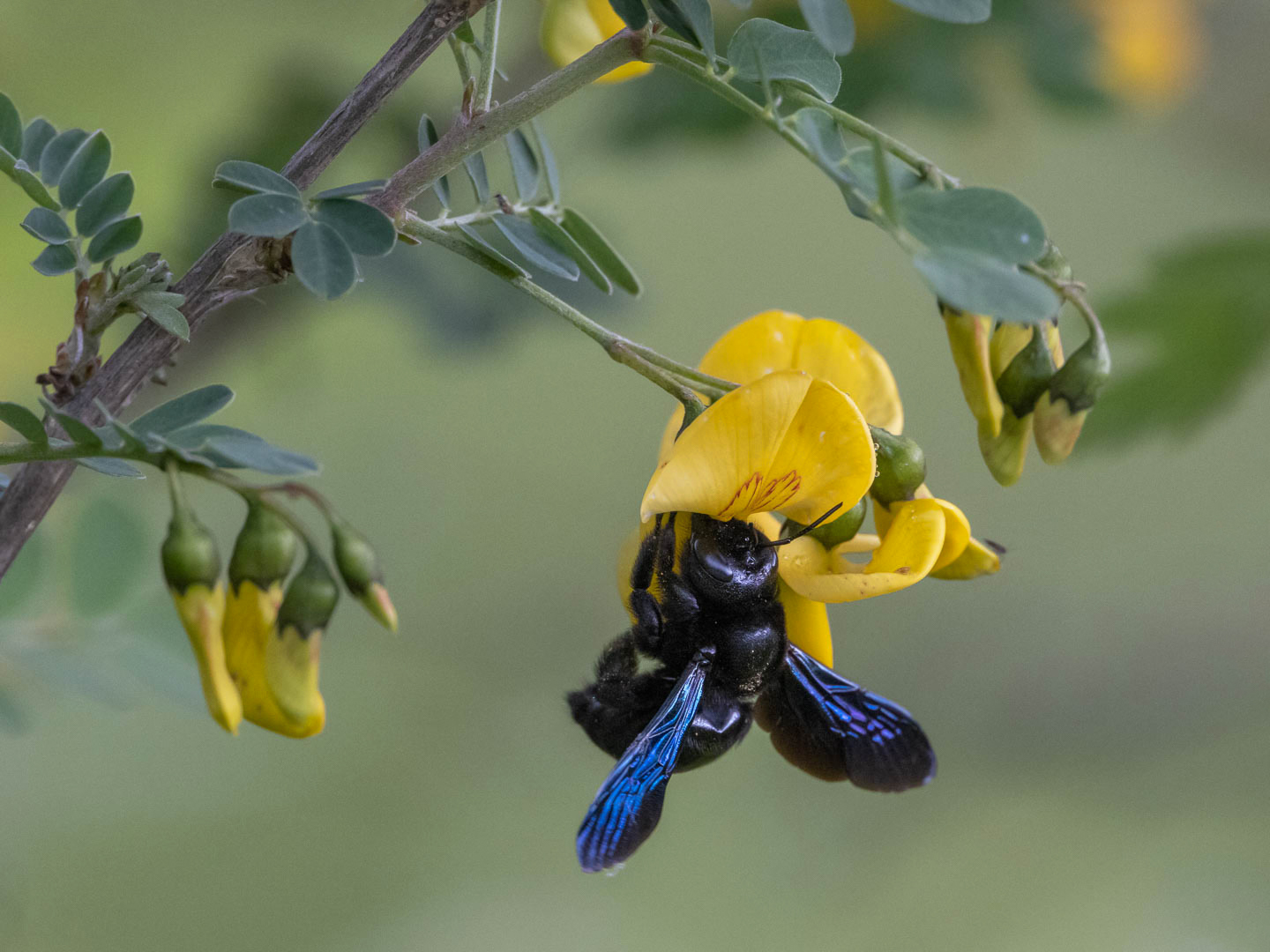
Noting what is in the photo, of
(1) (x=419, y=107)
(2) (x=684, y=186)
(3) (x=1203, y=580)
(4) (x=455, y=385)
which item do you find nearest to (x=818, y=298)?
(2) (x=684, y=186)

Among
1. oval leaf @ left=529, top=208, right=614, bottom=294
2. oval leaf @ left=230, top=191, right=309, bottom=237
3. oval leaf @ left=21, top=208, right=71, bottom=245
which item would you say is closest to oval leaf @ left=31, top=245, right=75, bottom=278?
oval leaf @ left=21, top=208, right=71, bottom=245

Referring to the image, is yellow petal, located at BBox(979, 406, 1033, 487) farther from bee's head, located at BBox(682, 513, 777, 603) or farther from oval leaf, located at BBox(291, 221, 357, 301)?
oval leaf, located at BBox(291, 221, 357, 301)

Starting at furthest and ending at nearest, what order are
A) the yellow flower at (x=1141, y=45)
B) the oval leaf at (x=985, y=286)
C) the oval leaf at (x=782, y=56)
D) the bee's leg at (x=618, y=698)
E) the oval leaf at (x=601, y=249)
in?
the yellow flower at (x=1141, y=45) → the bee's leg at (x=618, y=698) → the oval leaf at (x=601, y=249) → the oval leaf at (x=782, y=56) → the oval leaf at (x=985, y=286)

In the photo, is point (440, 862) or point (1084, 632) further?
point (1084, 632)

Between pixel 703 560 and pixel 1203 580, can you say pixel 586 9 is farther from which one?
pixel 1203 580

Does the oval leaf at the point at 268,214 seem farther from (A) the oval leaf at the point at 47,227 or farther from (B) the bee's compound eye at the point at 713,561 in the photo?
(B) the bee's compound eye at the point at 713,561

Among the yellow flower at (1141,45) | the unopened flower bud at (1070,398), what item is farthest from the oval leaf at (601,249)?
the yellow flower at (1141,45)
